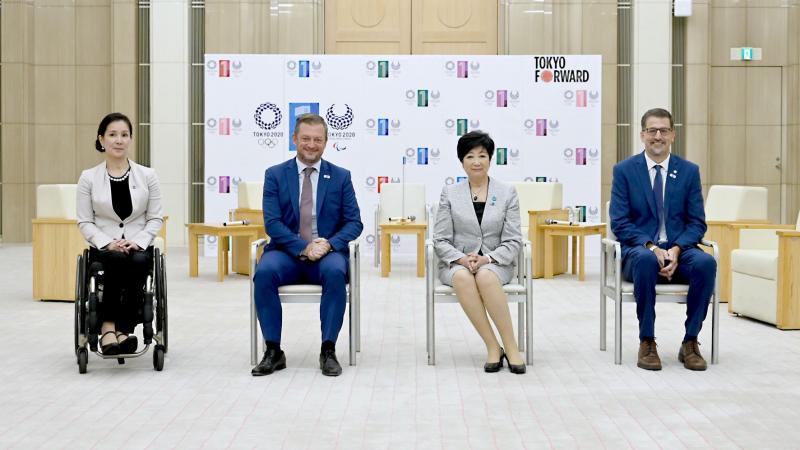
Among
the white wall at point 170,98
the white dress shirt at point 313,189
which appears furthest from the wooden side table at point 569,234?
the white wall at point 170,98

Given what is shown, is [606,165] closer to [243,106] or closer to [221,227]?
[243,106]

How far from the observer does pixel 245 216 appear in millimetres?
10875

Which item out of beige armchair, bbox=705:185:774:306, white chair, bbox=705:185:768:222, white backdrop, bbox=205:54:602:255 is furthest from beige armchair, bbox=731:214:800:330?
white backdrop, bbox=205:54:602:255

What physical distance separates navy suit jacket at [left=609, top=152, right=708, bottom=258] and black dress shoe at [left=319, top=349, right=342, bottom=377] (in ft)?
5.43

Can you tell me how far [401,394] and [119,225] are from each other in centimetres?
180

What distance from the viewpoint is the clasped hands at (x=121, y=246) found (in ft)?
17.1

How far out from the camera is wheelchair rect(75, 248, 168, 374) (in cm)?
512

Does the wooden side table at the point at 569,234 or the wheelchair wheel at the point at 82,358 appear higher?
the wooden side table at the point at 569,234

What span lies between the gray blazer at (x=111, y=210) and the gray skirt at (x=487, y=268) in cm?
148

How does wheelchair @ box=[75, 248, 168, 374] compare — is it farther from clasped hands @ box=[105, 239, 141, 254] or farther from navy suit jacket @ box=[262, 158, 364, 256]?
navy suit jacket @ box=[262, 158, 364, 256]

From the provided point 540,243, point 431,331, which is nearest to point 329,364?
point 431,331

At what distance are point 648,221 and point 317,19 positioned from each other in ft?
31.1

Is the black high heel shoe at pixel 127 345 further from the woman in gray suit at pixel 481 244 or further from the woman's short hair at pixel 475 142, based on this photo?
the woman's short hair at pixel 475 142

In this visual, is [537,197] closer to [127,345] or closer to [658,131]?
[658,131]
